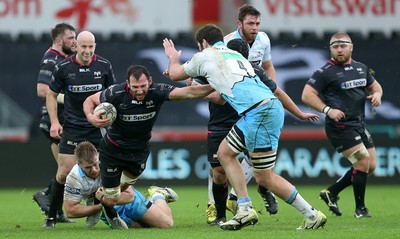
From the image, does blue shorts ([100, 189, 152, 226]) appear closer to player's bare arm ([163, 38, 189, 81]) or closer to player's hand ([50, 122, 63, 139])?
player's hand ([50, 122, 63, 139])

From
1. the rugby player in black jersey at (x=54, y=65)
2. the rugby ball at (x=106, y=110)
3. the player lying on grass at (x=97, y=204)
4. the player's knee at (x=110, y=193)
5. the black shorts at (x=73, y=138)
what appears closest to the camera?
the rugby ball at (x=106, y=110)

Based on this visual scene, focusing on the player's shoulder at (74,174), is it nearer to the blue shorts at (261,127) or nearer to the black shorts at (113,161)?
the black shorts at (113,161)

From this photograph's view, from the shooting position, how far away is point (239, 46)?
40.9 ft

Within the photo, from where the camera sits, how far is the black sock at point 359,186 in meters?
14.5

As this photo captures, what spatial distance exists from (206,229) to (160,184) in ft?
28.6

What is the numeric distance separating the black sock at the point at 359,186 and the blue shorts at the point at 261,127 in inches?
119

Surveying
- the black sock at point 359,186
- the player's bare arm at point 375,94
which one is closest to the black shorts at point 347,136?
the black sock at point 359,186

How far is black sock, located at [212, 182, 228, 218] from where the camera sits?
43.0 feet

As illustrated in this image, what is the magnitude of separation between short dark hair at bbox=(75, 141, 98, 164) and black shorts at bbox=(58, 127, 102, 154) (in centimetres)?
104

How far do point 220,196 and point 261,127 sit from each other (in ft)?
5.29

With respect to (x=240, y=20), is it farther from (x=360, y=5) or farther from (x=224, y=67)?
(x=360, y=5)

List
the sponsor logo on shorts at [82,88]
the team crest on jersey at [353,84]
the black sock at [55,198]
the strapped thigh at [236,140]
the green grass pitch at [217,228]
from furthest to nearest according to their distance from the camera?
the team crest on jersey at [353,84] < the sponsor logo on shorts at [82,88] < the black sock at [55,198] < the strapped thigh at [236,140] < the green grass pitch at [217,228]

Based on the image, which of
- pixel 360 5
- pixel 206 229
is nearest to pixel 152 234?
pixel 206 229

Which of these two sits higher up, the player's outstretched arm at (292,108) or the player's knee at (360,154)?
the player's outstretched arm at (292,108)
